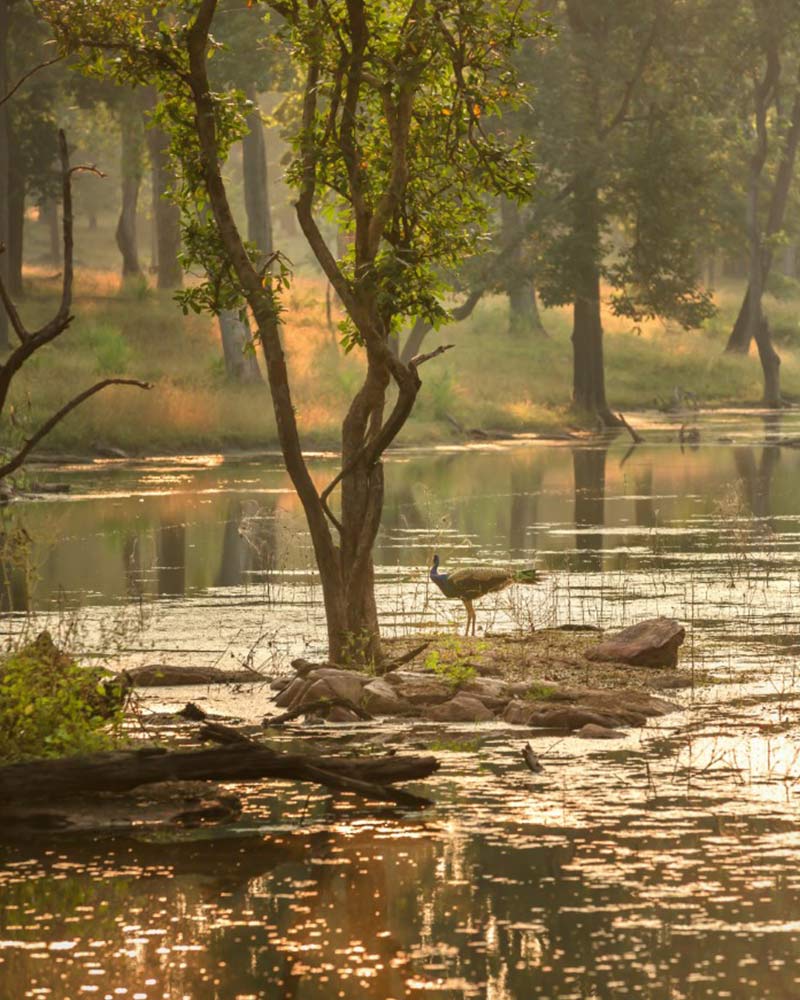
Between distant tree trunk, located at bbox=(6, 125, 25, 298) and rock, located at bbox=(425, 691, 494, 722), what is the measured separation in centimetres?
4098

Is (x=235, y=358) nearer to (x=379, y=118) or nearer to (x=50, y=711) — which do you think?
(x=379, y=118)

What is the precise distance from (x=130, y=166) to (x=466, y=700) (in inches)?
2075

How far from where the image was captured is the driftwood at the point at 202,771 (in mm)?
10633

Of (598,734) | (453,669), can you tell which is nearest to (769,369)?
(453,669)

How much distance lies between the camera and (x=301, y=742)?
511 inches

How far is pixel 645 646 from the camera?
15.8 metres

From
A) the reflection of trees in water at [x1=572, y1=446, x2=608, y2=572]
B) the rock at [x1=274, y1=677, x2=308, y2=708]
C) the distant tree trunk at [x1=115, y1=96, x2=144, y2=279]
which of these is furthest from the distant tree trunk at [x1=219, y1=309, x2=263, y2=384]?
the rock at [x1=274, y1=677, x2=308, y2=708]

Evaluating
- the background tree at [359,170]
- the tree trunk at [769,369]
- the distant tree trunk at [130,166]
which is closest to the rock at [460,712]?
the background tree at [359,170]

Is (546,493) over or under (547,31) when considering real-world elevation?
under

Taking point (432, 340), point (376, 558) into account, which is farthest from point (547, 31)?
point (432, 340)

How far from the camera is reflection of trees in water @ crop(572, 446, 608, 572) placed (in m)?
25.2

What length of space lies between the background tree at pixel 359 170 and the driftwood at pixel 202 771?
170 inches

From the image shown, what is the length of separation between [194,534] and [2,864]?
18361mm

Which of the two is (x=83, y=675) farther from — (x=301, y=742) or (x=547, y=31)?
(x=547, y=31)
